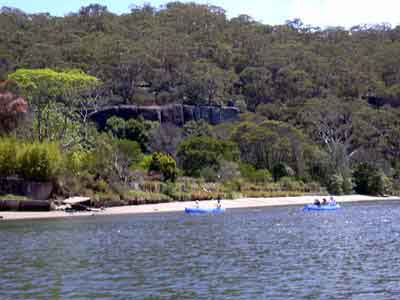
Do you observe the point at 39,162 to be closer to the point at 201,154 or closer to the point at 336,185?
the point at 201,154

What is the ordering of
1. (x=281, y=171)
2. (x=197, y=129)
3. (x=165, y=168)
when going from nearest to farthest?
(x=165, y=168)
(x=281, y=171)
(x=197, y=129)

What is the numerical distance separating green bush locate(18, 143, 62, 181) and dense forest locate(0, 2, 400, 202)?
89 millimetres

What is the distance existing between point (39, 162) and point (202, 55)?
83.5m

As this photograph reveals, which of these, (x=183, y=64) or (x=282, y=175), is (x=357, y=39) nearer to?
(x=183, y=64)

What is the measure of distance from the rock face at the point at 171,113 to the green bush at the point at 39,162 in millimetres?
43122

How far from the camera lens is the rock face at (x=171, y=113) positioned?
108438mm

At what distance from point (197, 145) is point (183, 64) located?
146 ft

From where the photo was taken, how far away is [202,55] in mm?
142000

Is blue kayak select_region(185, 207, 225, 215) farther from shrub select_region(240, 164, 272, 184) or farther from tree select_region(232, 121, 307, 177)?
tree select_region(232, 121, 307, 177)

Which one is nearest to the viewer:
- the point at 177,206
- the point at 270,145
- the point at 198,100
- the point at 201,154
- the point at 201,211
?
the point at 201,211

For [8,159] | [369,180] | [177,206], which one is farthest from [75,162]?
[369,180]

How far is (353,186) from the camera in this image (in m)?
95.5

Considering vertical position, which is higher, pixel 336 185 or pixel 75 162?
pixel 75 162

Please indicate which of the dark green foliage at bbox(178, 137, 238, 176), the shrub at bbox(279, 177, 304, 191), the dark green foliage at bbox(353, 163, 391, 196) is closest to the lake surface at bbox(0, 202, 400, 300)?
the dark green foliage at bbox(178, 137, 238, 176)
